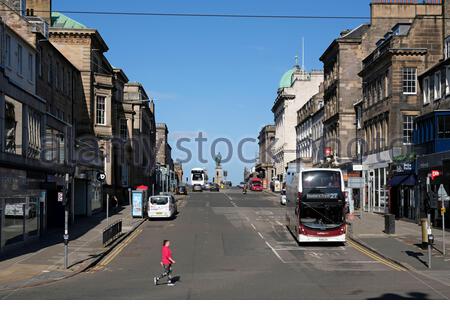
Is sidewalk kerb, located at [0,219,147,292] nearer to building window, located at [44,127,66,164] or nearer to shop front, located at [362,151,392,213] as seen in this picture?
building window, located at [44,127,66,164]

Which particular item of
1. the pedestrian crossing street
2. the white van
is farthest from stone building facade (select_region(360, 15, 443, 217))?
the white van

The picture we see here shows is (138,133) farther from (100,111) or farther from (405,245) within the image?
(405,245)

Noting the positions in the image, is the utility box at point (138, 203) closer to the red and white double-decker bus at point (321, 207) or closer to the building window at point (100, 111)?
the building window at point (100, 111)

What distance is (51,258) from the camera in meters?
27.7

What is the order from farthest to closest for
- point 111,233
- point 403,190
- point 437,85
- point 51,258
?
1. point 403,190
2. point 437,85
3. point 111,233
4. point 51,258

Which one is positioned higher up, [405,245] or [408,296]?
[408,296]

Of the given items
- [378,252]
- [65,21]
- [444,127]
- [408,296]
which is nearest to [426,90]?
[444,127]

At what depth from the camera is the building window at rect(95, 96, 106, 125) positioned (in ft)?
200

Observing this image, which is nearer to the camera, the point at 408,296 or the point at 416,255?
the point at 408,296

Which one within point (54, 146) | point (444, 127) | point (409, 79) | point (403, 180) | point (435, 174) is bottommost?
point (403, 180)

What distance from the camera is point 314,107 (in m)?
91.6

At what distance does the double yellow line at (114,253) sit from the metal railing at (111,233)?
1.94 ft

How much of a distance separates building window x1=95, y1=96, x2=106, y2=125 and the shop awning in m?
27.4

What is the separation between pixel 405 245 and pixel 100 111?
1416 inches
